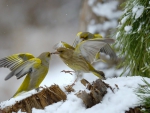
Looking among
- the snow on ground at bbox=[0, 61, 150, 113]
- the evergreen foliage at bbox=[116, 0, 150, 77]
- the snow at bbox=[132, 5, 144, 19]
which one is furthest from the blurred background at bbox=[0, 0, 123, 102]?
the snow on ground at bbox=[0, 61, 150, 113]

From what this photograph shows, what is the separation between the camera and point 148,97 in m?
1.73

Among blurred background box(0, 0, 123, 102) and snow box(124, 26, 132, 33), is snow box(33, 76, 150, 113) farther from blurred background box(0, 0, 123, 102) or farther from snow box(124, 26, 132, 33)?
blurred background box(0, 0, 123, 102)

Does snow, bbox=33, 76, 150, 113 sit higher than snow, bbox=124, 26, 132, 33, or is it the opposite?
snow, bbox=124, 26, 132, 33

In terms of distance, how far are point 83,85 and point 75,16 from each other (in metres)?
6.69

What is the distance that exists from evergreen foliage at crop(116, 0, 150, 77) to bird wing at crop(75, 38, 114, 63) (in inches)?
7.1

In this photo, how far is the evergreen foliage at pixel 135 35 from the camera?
2.47 meters

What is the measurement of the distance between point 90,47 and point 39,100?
0.79 metres

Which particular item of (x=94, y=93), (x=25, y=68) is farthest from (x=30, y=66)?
(x=94, y=93)

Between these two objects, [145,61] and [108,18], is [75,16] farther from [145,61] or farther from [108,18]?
[145,61]

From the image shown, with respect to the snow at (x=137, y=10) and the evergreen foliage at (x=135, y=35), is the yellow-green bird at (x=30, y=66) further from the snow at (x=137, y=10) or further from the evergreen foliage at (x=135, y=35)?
the snow at (x=137, y=10)

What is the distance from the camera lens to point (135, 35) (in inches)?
102

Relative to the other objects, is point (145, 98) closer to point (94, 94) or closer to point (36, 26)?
point (94, 94)

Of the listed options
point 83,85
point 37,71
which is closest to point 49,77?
point 37,71

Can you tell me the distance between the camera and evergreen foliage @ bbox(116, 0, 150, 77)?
2.47m
